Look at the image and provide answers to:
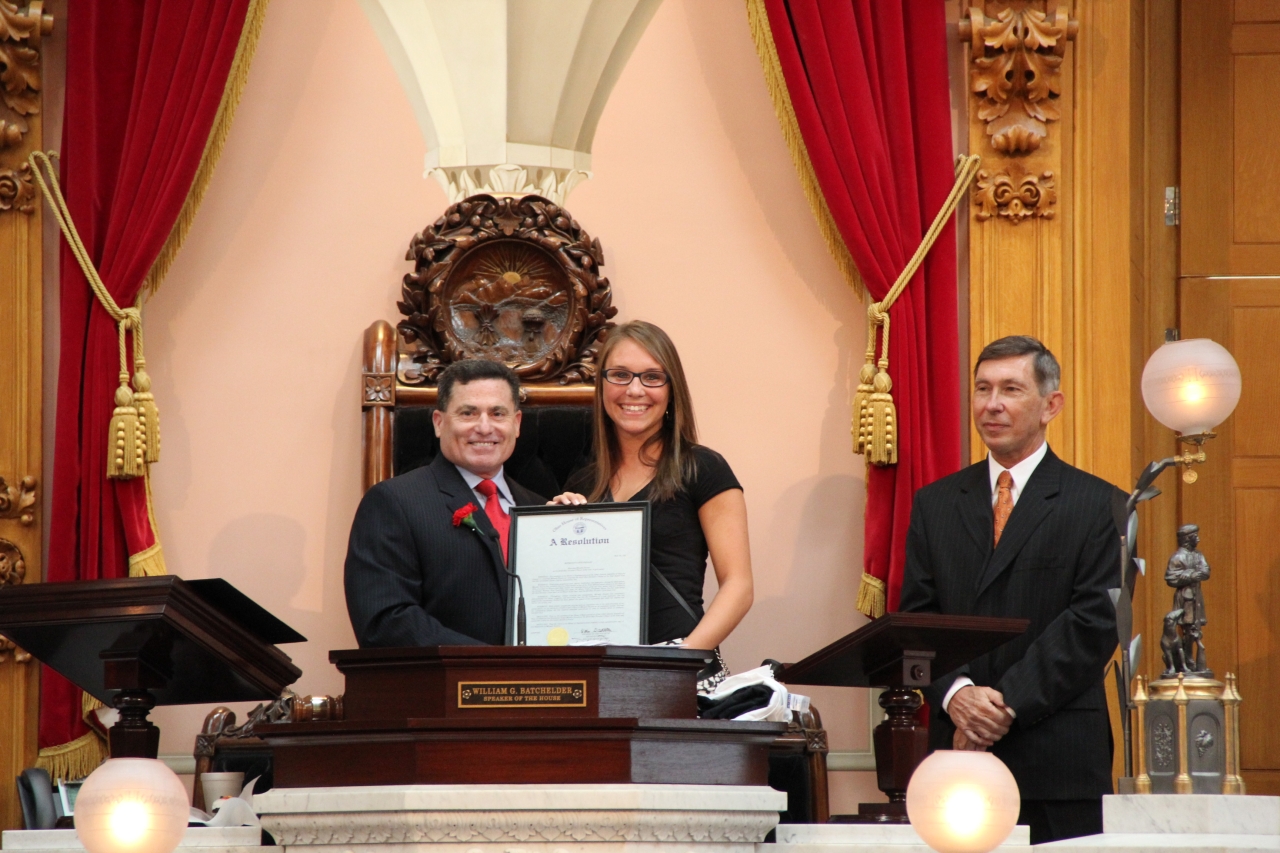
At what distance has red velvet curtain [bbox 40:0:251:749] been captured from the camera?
191 inches

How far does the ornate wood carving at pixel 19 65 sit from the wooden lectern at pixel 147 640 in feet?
7.08

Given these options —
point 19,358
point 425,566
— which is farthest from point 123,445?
point 425,566

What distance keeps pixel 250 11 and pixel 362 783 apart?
9.78 feet

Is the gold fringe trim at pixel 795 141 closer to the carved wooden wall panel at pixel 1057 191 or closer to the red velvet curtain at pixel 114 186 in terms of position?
the carved wooden wall panel at pixel 1057 191

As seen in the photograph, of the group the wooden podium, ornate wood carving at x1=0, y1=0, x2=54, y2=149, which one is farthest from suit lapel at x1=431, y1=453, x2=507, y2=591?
ornate wood carving at x1=0, y1=0, x2=54, y2=149

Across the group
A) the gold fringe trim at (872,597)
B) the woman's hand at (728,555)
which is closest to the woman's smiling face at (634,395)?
the woman's hand at (728,555)

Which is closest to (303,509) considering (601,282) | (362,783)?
(601,282)

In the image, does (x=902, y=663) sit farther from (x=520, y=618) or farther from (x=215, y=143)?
(x=215, y=143)

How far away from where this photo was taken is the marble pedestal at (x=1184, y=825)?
2.91 m

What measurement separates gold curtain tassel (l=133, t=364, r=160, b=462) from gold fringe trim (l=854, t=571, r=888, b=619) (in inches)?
82.3

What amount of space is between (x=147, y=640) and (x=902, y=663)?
4.87ft

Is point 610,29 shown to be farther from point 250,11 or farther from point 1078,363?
point 1078,363

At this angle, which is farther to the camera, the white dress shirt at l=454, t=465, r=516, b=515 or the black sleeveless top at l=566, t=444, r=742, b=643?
the black sleeveless top at l=566, t=444, r=742, b=643

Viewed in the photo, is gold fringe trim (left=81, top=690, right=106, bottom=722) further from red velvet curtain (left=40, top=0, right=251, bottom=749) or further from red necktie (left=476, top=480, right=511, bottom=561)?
red necktie (left=476, top=480, right=511, bottom=561)
